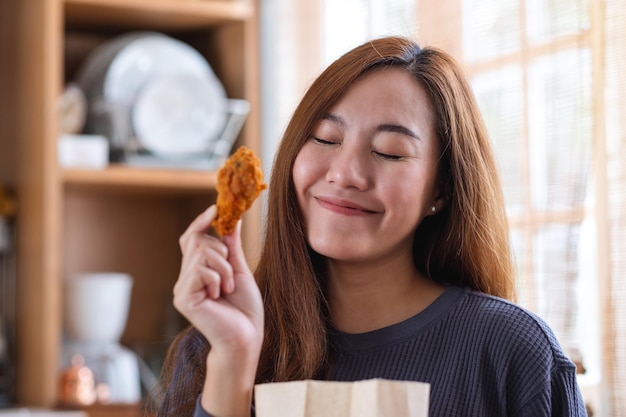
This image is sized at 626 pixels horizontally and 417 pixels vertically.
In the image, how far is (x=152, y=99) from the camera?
2609 mm

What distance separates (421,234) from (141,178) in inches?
53.2

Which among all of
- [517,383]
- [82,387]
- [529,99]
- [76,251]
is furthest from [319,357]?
Answer: [76,251]

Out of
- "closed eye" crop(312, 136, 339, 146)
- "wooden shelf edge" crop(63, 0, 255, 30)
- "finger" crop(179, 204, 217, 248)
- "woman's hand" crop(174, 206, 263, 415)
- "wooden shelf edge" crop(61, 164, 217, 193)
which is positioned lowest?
"woman's hand" crop(174, 206, 263, 415)

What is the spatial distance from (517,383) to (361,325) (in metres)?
0.21

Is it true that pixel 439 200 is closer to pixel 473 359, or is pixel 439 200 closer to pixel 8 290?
pixel 473 359

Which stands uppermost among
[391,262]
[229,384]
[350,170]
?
[350,170]

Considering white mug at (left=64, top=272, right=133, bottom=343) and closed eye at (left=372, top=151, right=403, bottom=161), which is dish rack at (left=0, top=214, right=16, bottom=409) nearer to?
white mug at (left=64, top=272, right=133, bottom=343)

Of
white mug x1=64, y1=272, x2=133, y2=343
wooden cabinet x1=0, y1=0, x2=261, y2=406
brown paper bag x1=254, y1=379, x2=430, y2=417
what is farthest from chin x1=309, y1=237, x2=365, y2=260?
white mug x1=64, y1=272, x2=133, y2=343

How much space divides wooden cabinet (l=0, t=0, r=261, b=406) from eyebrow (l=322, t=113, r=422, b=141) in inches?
54.5

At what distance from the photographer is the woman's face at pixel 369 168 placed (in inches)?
46.7

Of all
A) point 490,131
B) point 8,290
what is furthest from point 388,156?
point 8,290

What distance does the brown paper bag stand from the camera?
3.07 feet

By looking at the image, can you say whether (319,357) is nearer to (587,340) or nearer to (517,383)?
(517,383)

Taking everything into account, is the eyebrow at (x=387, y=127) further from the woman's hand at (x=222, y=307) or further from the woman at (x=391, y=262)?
the woman's hand at (x=222, y=307)
